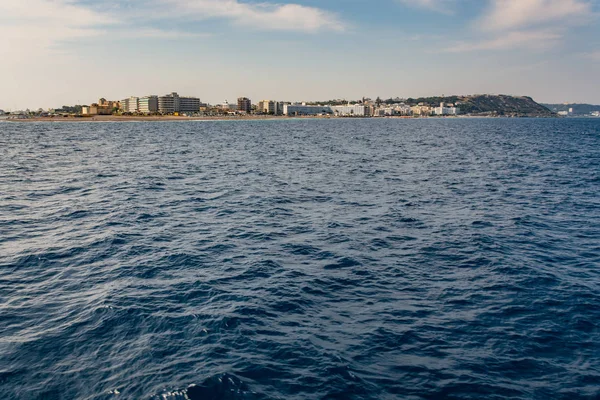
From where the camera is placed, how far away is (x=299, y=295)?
63.1 feet

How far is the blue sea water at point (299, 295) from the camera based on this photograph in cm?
1338

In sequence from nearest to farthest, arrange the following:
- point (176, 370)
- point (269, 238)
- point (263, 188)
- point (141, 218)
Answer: point (176, 370) < point (269, 238) < point (141, 218) < point (263, 188)

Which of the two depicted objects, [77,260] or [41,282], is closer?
[41,282]

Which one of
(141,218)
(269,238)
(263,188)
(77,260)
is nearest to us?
(77,260)

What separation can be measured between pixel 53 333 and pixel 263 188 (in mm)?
30082

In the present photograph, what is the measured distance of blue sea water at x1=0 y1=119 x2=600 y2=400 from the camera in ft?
43.9

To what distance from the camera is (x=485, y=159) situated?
236ft

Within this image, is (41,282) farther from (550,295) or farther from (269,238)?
(550,295)

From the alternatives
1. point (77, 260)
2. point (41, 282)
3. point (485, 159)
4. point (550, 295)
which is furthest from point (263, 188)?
point (485, 159)

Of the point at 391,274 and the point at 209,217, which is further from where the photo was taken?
the point at 209,217

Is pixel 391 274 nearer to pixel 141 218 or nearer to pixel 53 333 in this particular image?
pixel 53 333

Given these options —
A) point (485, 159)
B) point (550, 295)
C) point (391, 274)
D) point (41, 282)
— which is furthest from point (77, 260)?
point (485, 159)

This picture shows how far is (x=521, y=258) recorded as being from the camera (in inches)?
948

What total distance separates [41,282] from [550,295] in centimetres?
2283
